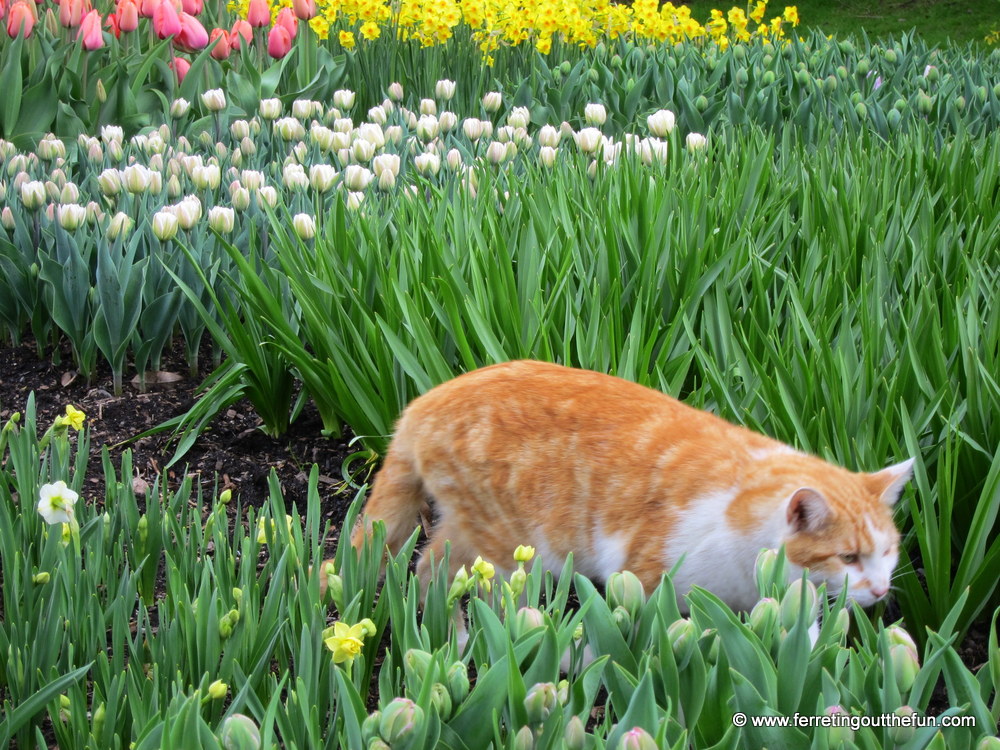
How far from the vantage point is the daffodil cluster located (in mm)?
6219

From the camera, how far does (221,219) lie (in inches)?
131

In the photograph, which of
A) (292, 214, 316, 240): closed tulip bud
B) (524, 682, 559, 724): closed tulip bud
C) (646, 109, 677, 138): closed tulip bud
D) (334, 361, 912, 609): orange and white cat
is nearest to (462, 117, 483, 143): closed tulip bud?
(646, 109, 677, 138): closed tulip bud

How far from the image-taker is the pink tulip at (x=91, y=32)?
16.7 feet

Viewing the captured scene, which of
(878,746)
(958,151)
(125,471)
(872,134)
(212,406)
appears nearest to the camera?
(878,746)

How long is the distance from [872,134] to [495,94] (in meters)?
1.79

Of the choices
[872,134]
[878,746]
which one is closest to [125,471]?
[878,746]

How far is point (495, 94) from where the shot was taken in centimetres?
512

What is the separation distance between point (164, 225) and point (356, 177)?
78 centimetres

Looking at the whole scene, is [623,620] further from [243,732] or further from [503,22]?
[503,22]

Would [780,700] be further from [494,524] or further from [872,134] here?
[872,134]

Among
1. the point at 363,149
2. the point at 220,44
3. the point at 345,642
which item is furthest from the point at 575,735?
the point at 220,44

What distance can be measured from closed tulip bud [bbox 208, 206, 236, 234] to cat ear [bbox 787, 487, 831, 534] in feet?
7.10

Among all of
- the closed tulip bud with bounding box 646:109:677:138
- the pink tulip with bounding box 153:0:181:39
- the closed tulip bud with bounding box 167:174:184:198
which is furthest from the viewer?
the pink tulip with bounding box 153:0:181:39

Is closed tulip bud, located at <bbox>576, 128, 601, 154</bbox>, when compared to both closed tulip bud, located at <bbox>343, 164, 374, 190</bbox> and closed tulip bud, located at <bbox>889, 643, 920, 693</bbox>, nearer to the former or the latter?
closed tulip bud, located at <bbox>343, 164, 374, 190</bbox>
